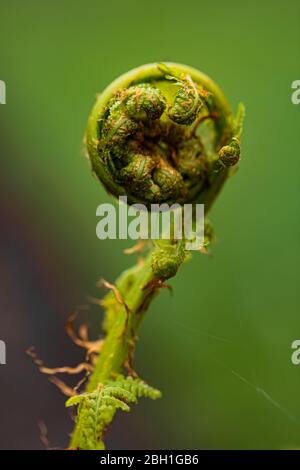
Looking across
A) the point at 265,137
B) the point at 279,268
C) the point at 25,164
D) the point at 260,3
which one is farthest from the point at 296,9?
the point at 25,164

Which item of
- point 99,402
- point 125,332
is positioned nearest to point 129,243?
point 125,332

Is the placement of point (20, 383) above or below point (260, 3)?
below

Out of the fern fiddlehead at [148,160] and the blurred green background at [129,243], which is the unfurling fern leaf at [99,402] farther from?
the blurred green background at [129,243]

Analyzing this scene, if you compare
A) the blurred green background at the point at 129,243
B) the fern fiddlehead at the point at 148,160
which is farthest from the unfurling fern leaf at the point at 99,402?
the blurred green background at the point at 129,243

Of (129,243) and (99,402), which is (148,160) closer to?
(99,402)

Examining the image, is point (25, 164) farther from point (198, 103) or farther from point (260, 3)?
point (198, 103)

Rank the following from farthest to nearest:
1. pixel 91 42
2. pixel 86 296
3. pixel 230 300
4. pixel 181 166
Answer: pixel 91 42
pixel 86 296
pixel 230 300
pixel 181 166
